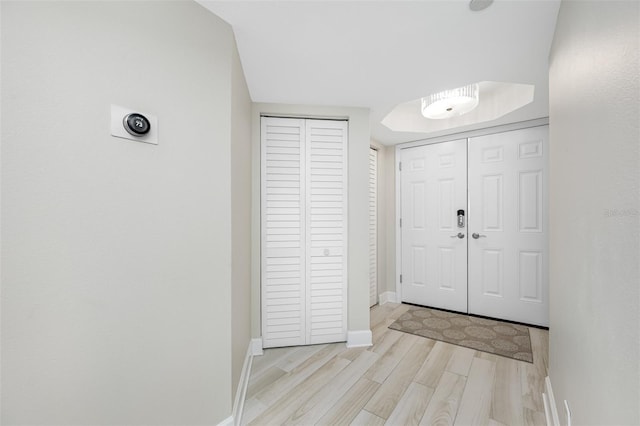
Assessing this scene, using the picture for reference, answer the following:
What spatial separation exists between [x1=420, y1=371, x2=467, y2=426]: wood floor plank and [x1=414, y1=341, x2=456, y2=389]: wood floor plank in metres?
0.04

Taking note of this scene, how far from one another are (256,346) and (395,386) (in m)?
1.15

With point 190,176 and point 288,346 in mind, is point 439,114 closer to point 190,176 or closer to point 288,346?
point 190,176

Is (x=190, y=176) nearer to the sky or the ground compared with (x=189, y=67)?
nearer to the ground

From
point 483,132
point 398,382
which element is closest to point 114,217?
point 398,382

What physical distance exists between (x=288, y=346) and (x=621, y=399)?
2.10 m

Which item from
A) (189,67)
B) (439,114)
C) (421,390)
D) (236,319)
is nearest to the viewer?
(189,67)

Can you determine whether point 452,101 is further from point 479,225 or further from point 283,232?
point 283,232

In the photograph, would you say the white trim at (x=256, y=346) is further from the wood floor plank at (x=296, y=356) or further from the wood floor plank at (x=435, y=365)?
the wood floor plank at (x=435, y=365)

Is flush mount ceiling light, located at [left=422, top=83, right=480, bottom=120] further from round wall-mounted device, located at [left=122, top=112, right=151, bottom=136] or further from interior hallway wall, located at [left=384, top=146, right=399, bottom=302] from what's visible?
round wall-mounted device, located at [left=122, top=112, right=151, bottom=136]

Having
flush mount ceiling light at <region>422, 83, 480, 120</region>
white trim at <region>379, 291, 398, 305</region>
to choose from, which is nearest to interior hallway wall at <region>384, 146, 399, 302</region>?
white trim at <region>379, 291, 398, 305</region>

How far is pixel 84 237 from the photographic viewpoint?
938 millimetres

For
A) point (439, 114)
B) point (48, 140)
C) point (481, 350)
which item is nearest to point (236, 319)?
point (48, 140)

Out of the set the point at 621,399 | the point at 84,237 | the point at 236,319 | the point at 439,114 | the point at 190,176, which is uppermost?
the point at 439,114

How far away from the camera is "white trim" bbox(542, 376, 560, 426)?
1.27 meters
